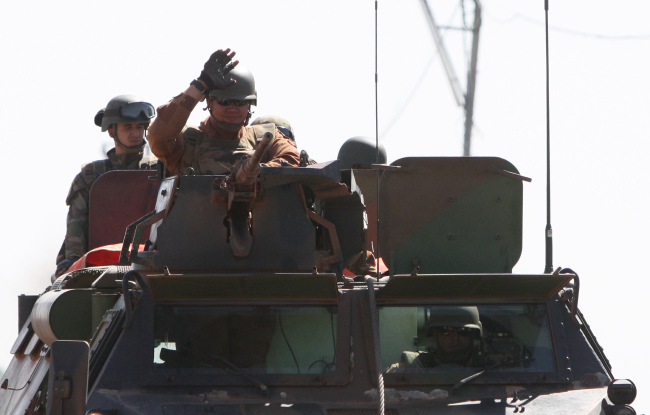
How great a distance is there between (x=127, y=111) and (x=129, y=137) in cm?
23

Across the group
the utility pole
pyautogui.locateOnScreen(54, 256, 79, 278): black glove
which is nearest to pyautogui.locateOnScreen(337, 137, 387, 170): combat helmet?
the utility pole

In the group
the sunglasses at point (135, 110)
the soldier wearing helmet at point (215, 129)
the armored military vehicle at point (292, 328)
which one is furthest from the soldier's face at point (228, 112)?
the sunglasses at point (135, 110)

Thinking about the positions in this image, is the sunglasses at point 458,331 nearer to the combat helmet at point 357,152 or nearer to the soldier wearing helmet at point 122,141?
the soldier wearing helmet at point 122,141

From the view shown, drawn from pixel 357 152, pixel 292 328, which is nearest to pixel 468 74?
pixel 357 152

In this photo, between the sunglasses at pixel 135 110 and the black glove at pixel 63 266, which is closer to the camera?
the black glove at pixel 63 266

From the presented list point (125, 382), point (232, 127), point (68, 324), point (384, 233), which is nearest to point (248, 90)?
point (232, 127)

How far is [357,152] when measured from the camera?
1095 cm

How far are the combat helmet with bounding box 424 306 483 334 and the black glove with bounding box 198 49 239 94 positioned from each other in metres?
1.87

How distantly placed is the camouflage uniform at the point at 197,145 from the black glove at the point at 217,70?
0.47 feet

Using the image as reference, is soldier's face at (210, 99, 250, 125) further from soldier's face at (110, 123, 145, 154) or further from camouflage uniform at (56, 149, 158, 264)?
soldier's face at (110, 123, 145, 154)

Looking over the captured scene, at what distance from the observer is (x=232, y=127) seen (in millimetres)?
6867

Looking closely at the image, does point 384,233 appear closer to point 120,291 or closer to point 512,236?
point 512,236

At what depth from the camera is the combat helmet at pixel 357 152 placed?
10867 millimetres

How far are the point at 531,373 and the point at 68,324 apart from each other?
2503 mm
